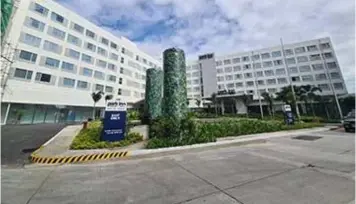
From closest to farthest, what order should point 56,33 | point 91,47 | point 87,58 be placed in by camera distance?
point 56,33, point 87,58, point 91,47

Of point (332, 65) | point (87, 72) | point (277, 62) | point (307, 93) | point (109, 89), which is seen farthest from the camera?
point (277, 62)

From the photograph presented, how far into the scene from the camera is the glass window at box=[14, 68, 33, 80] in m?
24.3

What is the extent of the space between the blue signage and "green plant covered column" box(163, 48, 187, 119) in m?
2.63

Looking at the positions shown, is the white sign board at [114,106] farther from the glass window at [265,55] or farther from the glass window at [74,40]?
the glass window at [265,55]

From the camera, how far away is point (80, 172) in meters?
5.80

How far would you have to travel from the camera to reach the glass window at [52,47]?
2798 centimetres

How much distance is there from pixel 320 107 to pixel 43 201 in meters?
54.8

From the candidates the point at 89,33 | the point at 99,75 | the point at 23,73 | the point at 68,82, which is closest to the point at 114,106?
the point at 23,73

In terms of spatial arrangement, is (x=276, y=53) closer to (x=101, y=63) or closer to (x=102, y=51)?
(x=102, y=51)

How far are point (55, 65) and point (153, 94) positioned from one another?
21124mm

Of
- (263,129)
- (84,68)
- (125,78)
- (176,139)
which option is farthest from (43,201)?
(125,78)

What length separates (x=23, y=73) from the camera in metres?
25.0

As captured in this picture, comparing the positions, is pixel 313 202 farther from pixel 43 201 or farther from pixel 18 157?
pixel 18 157

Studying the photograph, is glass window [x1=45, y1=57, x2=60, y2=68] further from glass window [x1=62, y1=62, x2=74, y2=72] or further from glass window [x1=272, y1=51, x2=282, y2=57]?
glass window [x1=272, y1=51, x2=282, y2=57]
